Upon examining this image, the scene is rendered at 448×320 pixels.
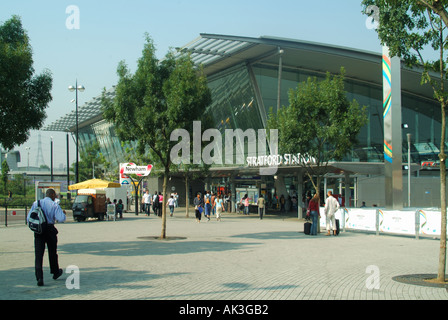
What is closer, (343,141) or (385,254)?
(385,254)

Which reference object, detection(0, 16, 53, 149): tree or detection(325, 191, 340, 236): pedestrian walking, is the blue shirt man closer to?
detection(0, 16, 53, 149): tree

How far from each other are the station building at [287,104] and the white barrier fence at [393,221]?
871cm

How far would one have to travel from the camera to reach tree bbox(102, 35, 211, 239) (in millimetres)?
17578

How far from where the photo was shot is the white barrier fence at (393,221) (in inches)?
706

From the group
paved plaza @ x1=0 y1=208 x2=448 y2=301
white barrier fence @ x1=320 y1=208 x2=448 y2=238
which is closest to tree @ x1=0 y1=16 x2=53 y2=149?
paved plaza @ x1=0 y1=208 x2=448 y2=301

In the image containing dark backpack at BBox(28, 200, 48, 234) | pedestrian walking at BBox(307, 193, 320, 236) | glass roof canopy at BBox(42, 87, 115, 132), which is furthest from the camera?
glass roof canopy at BBox(42, 87, 115, 132)

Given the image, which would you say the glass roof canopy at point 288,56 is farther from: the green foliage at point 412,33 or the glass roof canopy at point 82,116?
the green foliage at point 412,33

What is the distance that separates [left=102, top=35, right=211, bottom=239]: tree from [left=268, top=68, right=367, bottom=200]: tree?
5.21 m

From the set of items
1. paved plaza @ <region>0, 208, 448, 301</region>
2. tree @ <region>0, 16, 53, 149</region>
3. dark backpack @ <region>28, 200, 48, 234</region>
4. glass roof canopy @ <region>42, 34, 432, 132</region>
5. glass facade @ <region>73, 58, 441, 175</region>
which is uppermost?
glass roof canopy @ <region>42, 34, 432, 132</region>

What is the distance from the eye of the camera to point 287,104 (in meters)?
40.0

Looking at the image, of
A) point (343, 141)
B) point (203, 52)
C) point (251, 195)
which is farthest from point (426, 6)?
point (251, 195)

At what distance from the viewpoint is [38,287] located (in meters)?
8.70

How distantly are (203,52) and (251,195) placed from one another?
13.5 m
